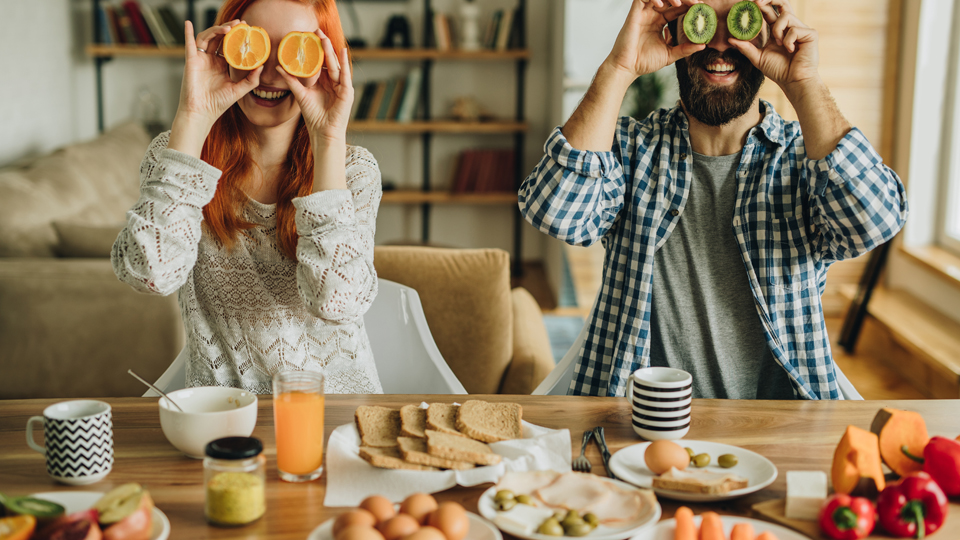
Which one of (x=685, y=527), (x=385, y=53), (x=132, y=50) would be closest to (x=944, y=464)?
(x=685, y=527)

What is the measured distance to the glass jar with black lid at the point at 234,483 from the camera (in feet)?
2.73

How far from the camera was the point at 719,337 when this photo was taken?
1566 millimetres

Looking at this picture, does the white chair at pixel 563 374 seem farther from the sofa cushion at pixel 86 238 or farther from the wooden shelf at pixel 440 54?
the wooden shelf at pixel 440 54

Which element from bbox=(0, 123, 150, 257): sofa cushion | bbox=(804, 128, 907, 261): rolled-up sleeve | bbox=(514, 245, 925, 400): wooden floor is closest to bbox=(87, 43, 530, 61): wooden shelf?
bbox=(0, 123, 150, 257): sofa cushion

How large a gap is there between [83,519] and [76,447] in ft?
0.66

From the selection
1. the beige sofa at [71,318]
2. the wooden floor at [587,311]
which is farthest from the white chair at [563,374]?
the wooden floor at [587,311]

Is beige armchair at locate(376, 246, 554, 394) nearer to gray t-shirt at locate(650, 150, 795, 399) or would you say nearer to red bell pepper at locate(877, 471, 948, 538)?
gray t-shirt at locate(650, 150, 795, 399)

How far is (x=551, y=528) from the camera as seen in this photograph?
810mm

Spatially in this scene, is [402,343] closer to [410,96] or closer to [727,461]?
[727,461]

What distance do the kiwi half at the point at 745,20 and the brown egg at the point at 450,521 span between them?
1038 millimetres

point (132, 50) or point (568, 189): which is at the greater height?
point (132, 50)

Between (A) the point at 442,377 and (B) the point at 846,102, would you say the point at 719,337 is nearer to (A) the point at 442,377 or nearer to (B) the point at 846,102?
(A) the point at 442,377

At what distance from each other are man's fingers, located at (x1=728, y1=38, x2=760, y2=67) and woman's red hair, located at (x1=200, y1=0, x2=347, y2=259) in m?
0.72

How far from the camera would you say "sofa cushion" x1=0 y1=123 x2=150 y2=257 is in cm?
257
